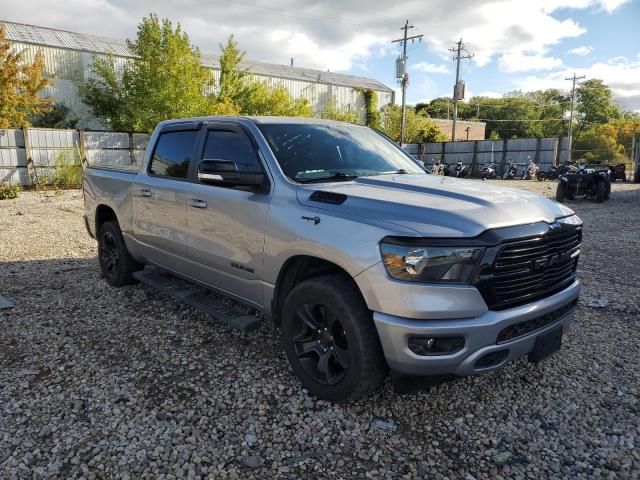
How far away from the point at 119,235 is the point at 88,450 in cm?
320

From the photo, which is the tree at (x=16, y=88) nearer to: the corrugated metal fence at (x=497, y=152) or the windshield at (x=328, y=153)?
the windshield at (x=328, y=153)

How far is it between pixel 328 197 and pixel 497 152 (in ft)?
99.6

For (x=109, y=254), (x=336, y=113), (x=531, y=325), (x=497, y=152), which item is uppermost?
(x=336, y=113)

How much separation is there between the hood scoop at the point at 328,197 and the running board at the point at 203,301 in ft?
3.81

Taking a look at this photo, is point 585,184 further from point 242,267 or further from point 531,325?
point 242,267

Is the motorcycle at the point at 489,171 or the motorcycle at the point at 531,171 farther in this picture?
the motorcycle at the point at 489,171

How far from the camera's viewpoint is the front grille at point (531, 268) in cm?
263

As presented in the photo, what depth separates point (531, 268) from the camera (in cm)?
277

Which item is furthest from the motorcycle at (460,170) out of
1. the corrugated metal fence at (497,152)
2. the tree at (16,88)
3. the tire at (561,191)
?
the tree at (16,88)

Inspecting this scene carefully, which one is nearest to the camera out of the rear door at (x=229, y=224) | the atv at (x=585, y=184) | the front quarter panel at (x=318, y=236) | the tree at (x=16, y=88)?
the front quarter panel at (x=318, y=236)

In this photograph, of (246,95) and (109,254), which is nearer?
(109,254)

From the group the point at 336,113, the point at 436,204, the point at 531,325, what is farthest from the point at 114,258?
the point at 336,113

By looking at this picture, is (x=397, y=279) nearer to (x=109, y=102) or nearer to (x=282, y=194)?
(x=282, y=194)

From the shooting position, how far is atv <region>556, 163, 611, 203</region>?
14414 mm
